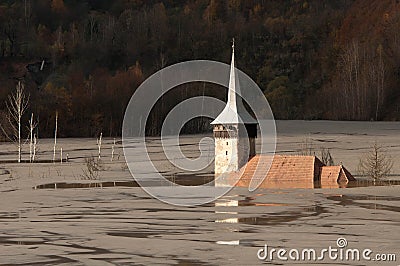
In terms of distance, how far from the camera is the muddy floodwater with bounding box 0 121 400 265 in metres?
17.3

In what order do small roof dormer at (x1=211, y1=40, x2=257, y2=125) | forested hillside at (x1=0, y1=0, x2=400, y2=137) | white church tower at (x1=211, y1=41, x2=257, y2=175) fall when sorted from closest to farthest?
1. white church tower at (x1=211, y1=41, x2=257, y2=175)
2. small roof dormer at (x1=211, y1=40, x2=257, y2=125)
3. forested hillside at (x1=0, y1=0, x2=400, y2=137)

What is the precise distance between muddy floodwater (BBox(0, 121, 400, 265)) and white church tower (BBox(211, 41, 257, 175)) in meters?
1.96

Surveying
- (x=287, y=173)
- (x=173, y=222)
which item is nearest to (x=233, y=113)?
(x=287, y=173)

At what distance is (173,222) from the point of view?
22.0m

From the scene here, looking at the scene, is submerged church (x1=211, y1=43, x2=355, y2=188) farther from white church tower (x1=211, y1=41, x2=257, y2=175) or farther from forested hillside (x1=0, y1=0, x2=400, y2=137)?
forested hillside (x1=0, y1=0, x2=400, y2=137)

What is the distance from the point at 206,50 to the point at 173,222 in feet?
322

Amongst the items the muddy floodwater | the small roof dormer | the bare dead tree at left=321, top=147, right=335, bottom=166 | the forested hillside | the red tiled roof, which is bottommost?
the muddy floodwater

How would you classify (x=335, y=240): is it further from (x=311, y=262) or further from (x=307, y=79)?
(x=307, y=79)

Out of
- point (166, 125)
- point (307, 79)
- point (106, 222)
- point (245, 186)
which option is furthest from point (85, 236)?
point (307, 79)

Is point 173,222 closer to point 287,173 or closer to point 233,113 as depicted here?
point 287,173

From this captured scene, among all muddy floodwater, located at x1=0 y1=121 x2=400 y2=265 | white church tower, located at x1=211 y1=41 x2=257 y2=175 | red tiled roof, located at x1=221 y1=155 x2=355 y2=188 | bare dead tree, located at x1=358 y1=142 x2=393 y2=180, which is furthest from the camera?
white church tower, located at x1=211 y1=41 x2=257 y2=175

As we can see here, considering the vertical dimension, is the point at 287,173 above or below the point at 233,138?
below

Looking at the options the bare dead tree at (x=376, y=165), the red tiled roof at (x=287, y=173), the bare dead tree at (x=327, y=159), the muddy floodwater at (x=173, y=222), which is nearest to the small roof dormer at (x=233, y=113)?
the red tiled roof at (x=287, y=173)

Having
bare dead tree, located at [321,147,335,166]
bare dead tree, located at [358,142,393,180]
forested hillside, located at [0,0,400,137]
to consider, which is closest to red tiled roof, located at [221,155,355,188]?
bare dead tree, located at [358,142,393,180]
